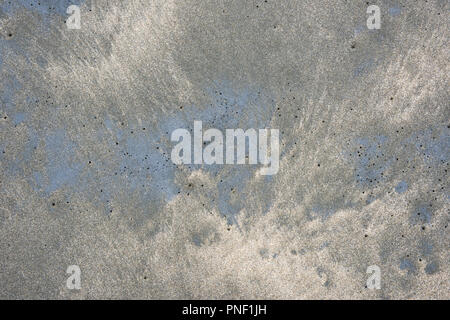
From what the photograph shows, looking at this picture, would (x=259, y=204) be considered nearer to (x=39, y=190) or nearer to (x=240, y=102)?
(x=240, y=102)

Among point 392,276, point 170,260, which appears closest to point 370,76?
point 392,276

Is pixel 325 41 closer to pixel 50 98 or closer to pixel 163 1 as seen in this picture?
pixel 163 1

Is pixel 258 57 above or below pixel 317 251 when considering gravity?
above

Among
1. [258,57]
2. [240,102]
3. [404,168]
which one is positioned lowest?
[404,168]

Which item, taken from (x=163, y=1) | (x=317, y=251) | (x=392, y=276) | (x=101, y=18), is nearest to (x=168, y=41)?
(x=163, y=1)

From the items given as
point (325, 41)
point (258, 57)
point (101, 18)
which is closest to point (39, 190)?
point (101, 18)

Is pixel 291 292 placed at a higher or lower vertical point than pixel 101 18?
lower

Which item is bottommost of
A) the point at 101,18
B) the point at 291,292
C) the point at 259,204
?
the point at 291,292
